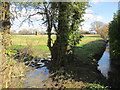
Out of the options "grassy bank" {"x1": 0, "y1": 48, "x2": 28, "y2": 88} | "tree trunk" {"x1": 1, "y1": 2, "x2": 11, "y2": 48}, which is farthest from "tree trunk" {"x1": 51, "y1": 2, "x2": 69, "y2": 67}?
"grassy bank" {"x1": 0, "y1": 48, "x2": 28, "y2": 88}

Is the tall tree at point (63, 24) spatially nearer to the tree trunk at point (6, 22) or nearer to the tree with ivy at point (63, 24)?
the tree with ivy at point (63, 24)

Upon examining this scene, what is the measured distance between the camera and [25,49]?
2.99 meters

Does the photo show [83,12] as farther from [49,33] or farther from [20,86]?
[20,86]

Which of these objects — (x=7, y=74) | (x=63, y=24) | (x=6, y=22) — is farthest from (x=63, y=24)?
(x=7, y=74)

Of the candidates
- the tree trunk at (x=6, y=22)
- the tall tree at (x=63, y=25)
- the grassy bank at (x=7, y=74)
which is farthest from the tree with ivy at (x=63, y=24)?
the grassy bank at (x=7, y=74)

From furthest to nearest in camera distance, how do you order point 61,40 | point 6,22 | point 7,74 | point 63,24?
point 61,40 < point 63,24 < point 6,22 < point 7,74

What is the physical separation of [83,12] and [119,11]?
5.84 feet

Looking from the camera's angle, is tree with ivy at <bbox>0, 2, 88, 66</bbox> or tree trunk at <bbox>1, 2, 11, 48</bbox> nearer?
tree trunk at <bbox>1, 2, 11, 48</bbox>

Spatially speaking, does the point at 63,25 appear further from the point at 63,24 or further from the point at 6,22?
the point at 6,22

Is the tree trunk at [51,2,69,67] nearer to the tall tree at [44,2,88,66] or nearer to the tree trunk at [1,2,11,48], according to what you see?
the tall tree at [44,2,88,66]

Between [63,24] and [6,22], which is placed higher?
[63,24]

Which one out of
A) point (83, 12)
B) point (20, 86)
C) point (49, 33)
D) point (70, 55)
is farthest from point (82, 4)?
point (20, 86)

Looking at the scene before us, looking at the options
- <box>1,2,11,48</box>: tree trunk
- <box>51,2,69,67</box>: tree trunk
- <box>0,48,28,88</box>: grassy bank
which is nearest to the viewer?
<box>0,48,28,88</box>: grassy bank

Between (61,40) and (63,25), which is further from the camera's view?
(61,40)
